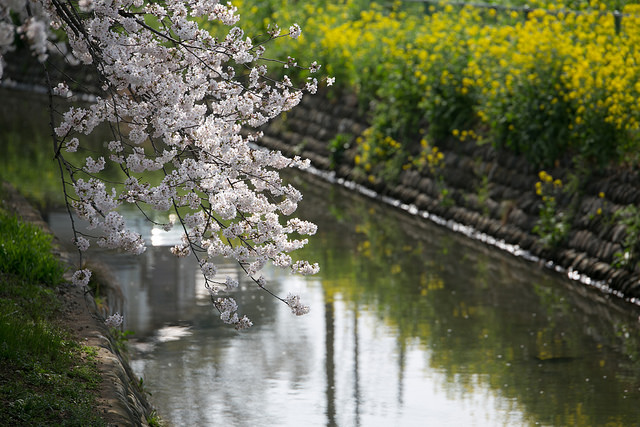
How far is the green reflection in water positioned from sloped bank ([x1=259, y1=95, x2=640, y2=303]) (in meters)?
0.28

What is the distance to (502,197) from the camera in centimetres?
1228

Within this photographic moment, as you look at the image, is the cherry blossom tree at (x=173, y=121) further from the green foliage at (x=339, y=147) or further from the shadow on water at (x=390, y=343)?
the green foliage at (x=339, y=147)

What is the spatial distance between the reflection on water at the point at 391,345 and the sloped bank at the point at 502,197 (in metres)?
0.33

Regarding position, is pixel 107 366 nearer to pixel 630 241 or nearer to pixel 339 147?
pixel 630 241

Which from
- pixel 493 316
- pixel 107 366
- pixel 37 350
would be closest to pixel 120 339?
pixel 107 366

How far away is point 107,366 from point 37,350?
0.42 meters

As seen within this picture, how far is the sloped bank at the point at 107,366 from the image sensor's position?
5.46 meters

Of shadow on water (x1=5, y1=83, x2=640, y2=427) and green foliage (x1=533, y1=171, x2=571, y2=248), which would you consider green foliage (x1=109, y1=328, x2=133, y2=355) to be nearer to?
shadow on water (x1=5, y1=83, x2=640, y2=427)

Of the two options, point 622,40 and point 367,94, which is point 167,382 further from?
point 367,94

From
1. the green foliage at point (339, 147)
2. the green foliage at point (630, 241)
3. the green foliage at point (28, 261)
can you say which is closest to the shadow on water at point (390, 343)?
the green foliage at point (630, 241)

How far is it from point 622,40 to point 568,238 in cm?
250

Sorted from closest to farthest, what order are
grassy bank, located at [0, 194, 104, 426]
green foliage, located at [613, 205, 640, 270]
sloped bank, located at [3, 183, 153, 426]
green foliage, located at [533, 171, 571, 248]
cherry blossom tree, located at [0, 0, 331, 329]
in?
grassy bank, located at [0, 194, 104, 426] < cherry blossom tree, located at [0, 0, 331, 329] < sloped bank, located at [3, 183, 153, 426] < green foliage, located at [613, 205, 640, 270] < green foliage, located at [533, 171, 571, 248]

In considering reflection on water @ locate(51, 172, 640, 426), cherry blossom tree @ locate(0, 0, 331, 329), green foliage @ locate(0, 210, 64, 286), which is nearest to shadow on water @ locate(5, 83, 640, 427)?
reflection on water @ locate(51, 172, 640, 426)

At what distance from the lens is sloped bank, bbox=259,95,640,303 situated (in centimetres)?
1026
